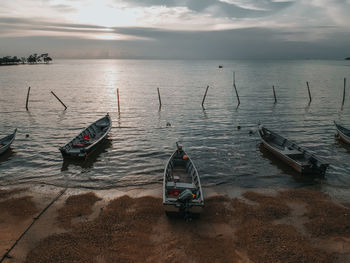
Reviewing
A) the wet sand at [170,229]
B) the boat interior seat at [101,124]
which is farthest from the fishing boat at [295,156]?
the boat interior seat at [101,124]

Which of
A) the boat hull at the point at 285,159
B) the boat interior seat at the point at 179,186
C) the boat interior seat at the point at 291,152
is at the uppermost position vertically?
the boat interior seat at the point at 291,152

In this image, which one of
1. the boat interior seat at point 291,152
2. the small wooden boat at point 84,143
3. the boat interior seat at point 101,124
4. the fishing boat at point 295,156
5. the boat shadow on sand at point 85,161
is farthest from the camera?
the boat interior seat at point 101,124

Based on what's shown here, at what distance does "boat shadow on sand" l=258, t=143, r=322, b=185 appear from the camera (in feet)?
59.8

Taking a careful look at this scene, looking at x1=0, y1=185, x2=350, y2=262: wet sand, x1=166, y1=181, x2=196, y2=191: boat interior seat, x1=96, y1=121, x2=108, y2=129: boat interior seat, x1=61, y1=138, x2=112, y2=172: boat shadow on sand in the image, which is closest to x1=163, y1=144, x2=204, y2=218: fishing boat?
x1=166, y1=181, x2=196, y2=191: boat interior seat

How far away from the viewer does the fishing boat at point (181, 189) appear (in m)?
12.6

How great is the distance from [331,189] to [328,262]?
825 cm

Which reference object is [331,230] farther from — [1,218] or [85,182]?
[1,218]

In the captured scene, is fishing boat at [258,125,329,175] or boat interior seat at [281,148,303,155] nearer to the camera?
fishing boat at [258,125,329,175]

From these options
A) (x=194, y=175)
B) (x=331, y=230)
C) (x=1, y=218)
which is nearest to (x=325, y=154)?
(x=331, y=230)

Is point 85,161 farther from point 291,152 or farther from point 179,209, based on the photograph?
point 291,152

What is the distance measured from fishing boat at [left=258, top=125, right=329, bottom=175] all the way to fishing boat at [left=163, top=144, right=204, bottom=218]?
8678 millimetres

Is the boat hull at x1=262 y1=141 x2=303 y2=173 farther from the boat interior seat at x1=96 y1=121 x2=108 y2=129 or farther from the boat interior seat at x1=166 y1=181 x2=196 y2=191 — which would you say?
the boat interior seat at x1=96 y1=121 x2=108 y2=129

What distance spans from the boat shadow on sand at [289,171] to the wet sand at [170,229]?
2.34m

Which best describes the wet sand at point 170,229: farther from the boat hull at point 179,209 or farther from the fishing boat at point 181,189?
the fishing boat at point 181,189
